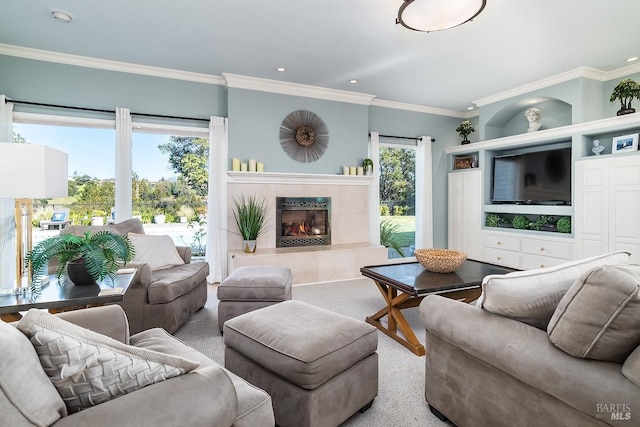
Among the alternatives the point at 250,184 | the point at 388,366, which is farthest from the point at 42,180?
the point at 250,184

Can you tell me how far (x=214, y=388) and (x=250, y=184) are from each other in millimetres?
3812

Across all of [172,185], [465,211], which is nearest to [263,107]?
[172,185]

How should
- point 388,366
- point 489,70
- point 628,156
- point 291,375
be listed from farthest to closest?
point 489,70 < point 628,156 < point 388,366 < point 291,375

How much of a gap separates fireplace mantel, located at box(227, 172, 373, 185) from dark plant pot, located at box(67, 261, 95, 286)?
2.61 metres

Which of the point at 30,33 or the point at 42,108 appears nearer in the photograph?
the point at 30,33

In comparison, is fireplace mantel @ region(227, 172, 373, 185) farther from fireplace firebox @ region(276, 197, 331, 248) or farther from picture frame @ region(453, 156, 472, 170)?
picture frame @ region(453, 156, 472, 170)

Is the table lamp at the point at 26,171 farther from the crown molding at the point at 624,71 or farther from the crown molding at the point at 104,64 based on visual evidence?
the crown molding at the point at 624,71

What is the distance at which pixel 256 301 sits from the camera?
8.80 ft

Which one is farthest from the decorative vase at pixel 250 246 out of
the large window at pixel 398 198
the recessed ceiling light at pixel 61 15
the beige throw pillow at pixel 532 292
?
the beige throw pillow at pixel 532 292

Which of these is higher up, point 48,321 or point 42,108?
point 42,108

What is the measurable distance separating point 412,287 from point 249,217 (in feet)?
8.45

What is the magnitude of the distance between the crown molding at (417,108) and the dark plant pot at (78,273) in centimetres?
470

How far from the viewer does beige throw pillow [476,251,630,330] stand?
134 cm

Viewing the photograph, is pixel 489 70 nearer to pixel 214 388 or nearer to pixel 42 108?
pixel 214 388
